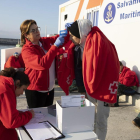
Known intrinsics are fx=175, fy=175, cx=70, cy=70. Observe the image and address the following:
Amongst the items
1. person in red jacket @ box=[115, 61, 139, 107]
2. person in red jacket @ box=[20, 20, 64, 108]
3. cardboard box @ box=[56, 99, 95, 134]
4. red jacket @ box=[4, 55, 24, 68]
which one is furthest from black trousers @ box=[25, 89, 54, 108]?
person in red jacket @ box=[115, 61, 139, 107]

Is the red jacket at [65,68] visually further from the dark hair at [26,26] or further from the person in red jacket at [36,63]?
the dark hair at [26,26]

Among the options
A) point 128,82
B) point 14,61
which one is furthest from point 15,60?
point 128,82

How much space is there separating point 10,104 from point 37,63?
0.61 meters

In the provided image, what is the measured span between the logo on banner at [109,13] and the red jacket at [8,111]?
3769 millimetres

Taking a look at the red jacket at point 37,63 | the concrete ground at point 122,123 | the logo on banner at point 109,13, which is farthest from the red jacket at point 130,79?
the red jacket at point 37,63

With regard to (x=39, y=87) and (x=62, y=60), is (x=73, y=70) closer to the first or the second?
(x=62, y=60)

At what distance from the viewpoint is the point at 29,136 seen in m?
1.32

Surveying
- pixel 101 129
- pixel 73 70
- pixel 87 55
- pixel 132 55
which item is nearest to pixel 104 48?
pixel 87 55

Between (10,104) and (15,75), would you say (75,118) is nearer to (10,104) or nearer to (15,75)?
(10,104)

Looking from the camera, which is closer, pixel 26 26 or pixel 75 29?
pixel 75 29

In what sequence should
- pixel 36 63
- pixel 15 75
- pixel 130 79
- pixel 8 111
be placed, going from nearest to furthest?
pixel 8 111 → pixel 15 75 → pixel 36 63 → pixel 130 79

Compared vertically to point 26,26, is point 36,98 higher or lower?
lower

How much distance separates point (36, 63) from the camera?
1842mm

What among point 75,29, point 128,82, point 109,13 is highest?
point 109,13
